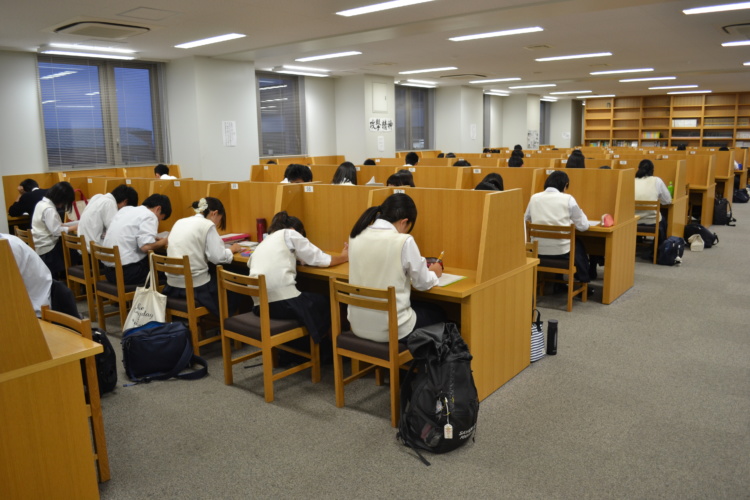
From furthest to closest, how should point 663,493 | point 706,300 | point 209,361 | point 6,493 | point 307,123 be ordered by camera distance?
point 307,123 → point 706,300 → point 209,361 → point 663,493 → point 6,493

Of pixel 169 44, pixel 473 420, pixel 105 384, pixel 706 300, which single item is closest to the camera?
pixel 473 420

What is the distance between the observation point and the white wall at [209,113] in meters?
8.16

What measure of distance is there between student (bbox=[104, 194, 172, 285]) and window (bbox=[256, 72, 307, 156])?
6.13 meters

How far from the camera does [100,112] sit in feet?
26.3

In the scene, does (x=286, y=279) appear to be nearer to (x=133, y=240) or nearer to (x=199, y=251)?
(x=199, y=251)

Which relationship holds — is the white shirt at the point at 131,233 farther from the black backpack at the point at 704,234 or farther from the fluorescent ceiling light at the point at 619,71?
the fluorescent ceiling light at the point at 619,71

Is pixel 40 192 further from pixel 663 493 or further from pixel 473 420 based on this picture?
pixel 663 493

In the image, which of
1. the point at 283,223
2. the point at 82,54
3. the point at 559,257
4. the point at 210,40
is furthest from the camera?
the point at 82,54

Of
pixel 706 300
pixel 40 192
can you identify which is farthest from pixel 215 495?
pixel 40 192

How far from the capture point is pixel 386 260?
9.52 feet

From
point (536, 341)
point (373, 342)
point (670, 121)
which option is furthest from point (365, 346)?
point (670, 121)

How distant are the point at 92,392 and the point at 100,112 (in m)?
6.63

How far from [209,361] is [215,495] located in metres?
1.60

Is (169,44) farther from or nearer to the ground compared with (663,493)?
farther from the ground
